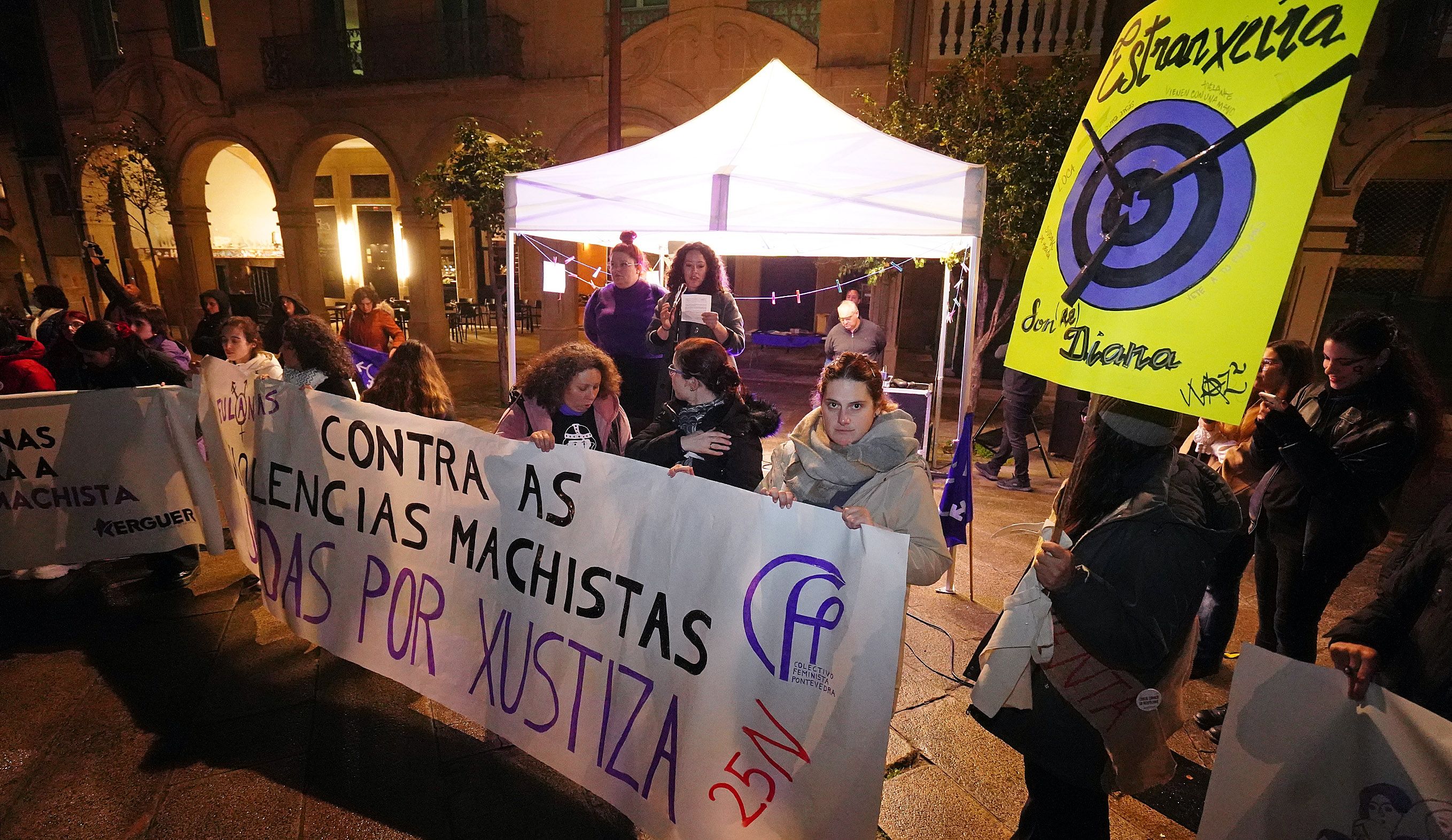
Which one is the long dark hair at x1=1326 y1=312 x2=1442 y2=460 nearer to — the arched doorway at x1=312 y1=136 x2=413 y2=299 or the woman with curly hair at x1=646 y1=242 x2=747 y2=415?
the woman with curly hair at x1=646 y1=242 x2=747 y2=415

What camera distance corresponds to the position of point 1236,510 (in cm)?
177

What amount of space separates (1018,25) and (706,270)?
9.47m

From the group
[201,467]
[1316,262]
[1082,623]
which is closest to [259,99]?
[201,467]

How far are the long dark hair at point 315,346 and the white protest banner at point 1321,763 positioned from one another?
4250 mm

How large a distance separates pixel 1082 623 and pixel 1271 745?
19.0 inches

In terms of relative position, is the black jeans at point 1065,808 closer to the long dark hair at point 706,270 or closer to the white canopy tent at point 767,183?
the white canopy tent at point 767,183

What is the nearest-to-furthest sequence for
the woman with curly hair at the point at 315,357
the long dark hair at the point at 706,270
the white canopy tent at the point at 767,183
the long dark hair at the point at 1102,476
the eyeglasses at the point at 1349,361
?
the long dark hair at the point at 1102,476 → the eyeglasses at the point at 1349,361 → the woman with curly hair at the point at 315,357 → the white canopy tent at the point at 767,183 → the long dark hair at the point at 706,270

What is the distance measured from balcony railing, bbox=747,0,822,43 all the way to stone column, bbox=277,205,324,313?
427 inches

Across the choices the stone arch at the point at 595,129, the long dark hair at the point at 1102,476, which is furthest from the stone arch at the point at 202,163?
the long dark hair at the point at 1102,476

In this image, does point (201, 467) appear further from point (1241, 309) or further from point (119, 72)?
point (119, 72)

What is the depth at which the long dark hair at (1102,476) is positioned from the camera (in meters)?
1.71

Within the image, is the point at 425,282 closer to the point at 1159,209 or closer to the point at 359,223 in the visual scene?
the point at 359,223

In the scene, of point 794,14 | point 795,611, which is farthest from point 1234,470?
point 794,14

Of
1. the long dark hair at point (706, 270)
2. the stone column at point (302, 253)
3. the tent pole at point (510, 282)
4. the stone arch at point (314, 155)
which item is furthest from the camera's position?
the stone column at point (302, 253)
